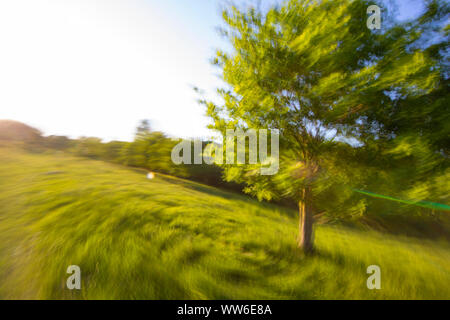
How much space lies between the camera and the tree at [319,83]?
140 inches

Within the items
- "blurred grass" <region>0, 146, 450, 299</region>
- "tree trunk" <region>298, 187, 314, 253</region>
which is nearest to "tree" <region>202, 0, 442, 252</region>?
"tree trunk" <region>298, 187, 314, 253</region>

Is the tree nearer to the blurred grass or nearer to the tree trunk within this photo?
the tree trunk

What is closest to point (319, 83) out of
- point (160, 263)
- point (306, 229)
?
point (306, 229)

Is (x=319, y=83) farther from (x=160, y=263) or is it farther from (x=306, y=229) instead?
(x=160, y=263)

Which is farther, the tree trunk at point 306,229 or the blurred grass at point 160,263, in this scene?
the tree trunk at point 306,229

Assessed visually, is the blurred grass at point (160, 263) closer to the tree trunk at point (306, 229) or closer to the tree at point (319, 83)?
the tree trunk at point (306, 229)

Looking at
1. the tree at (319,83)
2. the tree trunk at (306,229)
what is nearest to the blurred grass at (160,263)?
the tree trunk at (306,229)

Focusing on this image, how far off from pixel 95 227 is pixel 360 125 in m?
8.28

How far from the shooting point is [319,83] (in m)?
4.13

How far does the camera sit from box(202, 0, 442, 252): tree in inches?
140

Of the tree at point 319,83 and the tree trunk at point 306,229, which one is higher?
the tree at point 319,83

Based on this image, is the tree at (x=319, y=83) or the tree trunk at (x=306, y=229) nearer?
the tree at (x=319, y=83)
